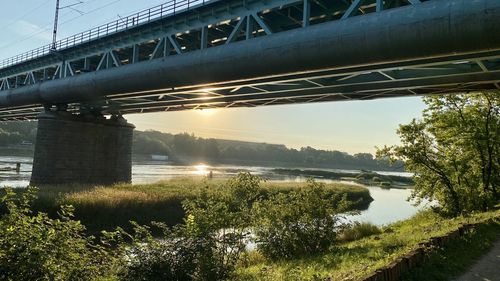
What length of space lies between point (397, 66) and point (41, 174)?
32444mm

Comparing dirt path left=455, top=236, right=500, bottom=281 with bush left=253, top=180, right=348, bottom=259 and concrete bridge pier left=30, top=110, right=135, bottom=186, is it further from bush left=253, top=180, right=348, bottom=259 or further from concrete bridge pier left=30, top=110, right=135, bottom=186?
concrete bridge pier left=30, top=110, right=135, bottom=186

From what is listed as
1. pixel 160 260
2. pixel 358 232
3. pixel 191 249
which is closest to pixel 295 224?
pixel 191 249

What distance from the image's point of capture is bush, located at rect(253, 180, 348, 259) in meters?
13.6

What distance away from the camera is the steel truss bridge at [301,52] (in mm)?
13445

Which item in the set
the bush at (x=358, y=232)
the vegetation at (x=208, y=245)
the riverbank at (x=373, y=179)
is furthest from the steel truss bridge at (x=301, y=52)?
the riverbank at (x=373, y=179)

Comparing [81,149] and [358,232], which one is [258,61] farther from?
[81,149]

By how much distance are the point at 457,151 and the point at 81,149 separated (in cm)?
3355

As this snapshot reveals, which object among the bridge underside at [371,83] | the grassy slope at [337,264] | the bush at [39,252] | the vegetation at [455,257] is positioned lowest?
the grassy slope at [337,264]

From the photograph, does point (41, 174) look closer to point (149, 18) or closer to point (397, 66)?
point (149, 18)

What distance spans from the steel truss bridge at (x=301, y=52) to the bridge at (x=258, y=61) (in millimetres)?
50

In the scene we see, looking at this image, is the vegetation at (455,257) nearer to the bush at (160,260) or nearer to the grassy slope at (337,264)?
the grassy slope at (337,264)

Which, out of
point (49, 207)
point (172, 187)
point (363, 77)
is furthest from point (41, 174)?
point (363, 77)

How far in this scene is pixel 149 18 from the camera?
1089 inches

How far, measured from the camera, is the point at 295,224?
548 inches
